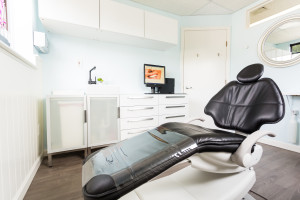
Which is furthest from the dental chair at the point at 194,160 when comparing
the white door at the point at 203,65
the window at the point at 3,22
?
the white door at the point at 203,65

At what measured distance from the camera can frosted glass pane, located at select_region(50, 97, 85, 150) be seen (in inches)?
70.7

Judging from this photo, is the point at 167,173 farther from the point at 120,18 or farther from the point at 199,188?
the point at 120,18

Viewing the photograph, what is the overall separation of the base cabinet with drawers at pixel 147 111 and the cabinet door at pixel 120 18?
1.02m

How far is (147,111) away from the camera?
234 centimetres

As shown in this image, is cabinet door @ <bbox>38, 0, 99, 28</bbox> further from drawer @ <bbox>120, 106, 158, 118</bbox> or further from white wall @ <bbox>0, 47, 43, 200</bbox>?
drawer @ <bbox>120, 106, 158, 118</bbox>

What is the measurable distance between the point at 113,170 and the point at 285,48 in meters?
3.18

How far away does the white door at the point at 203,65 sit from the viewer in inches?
124

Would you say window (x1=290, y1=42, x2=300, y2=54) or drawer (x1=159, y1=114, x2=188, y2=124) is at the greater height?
window (x1=290, y1=42, x2=300, y2=54)

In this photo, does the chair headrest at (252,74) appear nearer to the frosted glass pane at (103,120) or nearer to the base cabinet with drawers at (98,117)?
the base cabinet with drawers at (98,117)

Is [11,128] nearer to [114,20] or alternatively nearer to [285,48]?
[114,20]

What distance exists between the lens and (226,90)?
1.42 m

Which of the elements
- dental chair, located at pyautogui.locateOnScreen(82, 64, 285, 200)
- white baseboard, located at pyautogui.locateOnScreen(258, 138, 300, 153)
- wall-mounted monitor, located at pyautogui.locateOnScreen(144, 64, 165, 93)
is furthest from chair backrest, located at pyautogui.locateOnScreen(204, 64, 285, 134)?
white baseboard, located at pyautogui.locateOnScreen(258, 138, 300, 153)

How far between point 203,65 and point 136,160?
9.72ft

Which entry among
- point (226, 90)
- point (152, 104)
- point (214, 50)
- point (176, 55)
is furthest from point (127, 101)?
point (214, 50)
